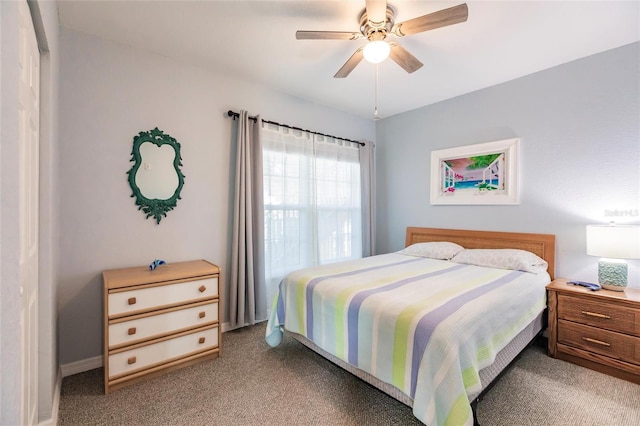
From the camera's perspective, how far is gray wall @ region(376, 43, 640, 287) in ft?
7.93

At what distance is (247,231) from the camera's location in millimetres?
2918

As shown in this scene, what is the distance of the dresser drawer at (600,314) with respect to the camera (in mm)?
2059

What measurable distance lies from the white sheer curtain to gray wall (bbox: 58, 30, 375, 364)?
19.5 inches

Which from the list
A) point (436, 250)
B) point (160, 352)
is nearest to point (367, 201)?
point (436, 250)

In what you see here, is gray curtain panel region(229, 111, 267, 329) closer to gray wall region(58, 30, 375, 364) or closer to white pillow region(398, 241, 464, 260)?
gray wall region(58, 30, 375, 364)

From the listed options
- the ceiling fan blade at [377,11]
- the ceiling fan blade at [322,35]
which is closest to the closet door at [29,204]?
the ceiling fan blade at [322,35]

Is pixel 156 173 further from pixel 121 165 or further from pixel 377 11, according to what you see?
pixel 377 11

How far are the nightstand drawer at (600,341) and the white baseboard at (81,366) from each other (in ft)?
12.6

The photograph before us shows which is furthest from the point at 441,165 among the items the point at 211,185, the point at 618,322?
the point at 211,185

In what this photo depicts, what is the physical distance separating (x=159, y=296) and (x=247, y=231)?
1022 mm

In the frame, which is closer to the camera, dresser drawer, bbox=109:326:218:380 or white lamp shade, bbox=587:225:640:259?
dresser drawer, bbox=109:326:218:380

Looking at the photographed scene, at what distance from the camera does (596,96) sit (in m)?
2.55

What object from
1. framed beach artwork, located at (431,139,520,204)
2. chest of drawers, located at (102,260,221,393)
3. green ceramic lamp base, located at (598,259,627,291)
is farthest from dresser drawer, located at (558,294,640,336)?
chest of drawers, located at (102,260,221,393)

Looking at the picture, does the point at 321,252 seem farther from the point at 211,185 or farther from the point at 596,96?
the point at 596,96
